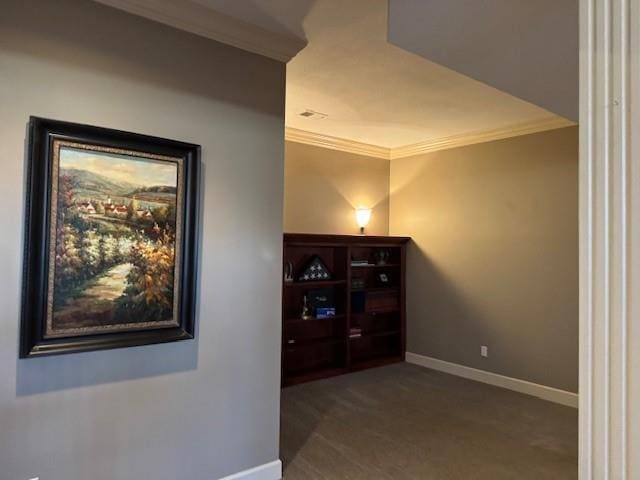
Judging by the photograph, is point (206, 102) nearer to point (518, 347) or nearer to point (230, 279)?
point (230, 279)

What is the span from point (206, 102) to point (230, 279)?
0.99 meters

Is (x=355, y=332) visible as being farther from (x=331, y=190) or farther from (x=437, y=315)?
(x=331, y=190)

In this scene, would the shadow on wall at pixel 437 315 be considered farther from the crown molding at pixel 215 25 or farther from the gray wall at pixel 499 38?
the crown molding at pixel 215 25

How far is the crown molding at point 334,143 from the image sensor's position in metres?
4.75

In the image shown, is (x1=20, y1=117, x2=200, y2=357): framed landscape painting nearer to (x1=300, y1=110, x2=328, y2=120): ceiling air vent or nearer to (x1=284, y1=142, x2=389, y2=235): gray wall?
(x1=300, y1=110, x2=328, y2=120): ceiling air vent

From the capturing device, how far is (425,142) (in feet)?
16.8

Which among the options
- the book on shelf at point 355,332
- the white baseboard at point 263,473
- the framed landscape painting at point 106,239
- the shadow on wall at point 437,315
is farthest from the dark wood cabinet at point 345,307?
the framed landscape painting at point 106,239

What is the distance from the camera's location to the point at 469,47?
193 cm

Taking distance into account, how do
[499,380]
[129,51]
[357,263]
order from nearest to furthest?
[129,51] < [499,380] < [357,263]

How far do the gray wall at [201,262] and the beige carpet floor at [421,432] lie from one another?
0.56 meters

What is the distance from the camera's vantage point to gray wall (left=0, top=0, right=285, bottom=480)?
6.05 feet

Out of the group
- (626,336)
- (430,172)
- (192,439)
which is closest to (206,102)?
(192,439)

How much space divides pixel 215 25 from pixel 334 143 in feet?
9.34

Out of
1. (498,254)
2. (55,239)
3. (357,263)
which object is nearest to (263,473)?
(55,239)
